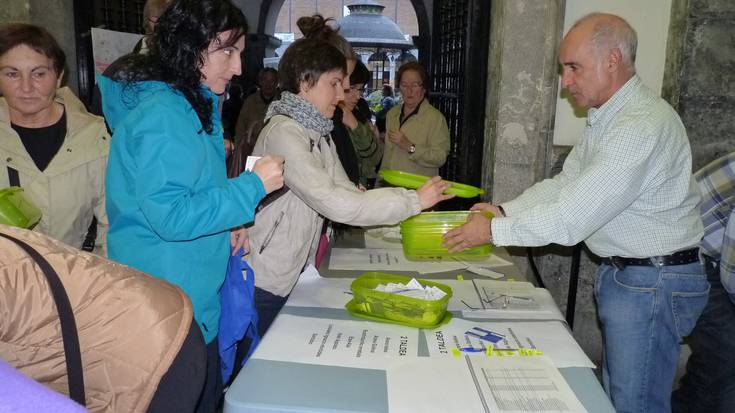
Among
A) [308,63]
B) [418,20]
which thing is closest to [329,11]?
[418,20]

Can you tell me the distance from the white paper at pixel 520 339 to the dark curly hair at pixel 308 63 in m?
1.02

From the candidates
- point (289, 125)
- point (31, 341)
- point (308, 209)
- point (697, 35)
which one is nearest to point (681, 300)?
point (308, 209)

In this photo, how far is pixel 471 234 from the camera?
214 centimetres

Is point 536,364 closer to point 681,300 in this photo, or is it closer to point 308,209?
point 681,300

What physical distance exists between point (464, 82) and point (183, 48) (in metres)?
2.59

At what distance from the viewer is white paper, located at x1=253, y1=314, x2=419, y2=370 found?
1.50 meters

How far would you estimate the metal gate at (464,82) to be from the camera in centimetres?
370

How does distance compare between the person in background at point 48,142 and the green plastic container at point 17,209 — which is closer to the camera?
the green plastic container at point 17,209

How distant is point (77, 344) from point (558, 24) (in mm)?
3033

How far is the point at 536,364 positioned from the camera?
1.49 m

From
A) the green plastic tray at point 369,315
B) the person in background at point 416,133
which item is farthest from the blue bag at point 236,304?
the person in background at point 416,133

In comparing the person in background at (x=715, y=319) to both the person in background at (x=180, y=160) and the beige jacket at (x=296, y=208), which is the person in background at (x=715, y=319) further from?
the person in background at (x=180, y=160)

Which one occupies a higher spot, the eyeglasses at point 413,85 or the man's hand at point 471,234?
the eyeglasses at point 413,85

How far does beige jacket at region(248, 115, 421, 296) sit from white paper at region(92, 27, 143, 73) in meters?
1.55
